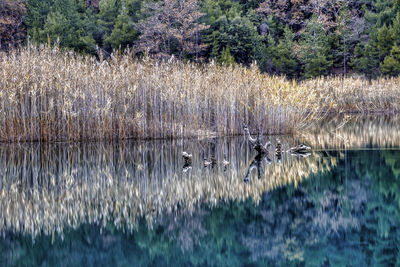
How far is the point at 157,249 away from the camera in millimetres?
3814

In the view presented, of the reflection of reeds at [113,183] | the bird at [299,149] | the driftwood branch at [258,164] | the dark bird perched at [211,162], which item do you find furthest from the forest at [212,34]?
the dark bird perched at [211,162]

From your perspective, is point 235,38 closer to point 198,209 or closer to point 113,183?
point 113,183

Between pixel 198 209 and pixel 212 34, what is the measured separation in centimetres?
2115

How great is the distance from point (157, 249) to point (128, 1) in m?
24.6

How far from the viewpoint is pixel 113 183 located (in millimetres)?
6102

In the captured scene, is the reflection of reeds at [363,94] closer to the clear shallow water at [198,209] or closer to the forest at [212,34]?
the forest at [212,34]

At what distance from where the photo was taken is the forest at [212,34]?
23781 mm

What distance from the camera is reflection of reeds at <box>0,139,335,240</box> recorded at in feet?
15.3

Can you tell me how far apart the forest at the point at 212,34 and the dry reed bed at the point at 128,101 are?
12.7 m

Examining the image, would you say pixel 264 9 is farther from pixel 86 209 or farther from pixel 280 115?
pixel 86 209

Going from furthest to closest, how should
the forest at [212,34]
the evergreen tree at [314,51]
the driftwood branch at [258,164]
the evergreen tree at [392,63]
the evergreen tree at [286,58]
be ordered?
the evergreen tree at [286,58], the evergreen tree at [314,51], the forest at [212,34], the evergreen tree at [392,63], the driftwood branch at [258,164]

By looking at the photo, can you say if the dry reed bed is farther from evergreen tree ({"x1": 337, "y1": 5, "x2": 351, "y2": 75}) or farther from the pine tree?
evergreen tree ({"x1": 337, "y1": 5, "x2": 351, "y2": 75})

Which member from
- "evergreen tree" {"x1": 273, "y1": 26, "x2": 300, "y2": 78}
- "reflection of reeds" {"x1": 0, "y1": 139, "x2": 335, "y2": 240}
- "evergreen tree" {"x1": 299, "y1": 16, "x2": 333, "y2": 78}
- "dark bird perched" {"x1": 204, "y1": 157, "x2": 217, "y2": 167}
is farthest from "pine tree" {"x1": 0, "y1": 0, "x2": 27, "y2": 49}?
"dark bird perched" {"x1": 204, "y1": 157, "x2": 217, "y2": 167}

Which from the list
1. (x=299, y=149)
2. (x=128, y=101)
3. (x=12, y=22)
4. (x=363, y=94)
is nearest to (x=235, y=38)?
(x=363, y=94)
